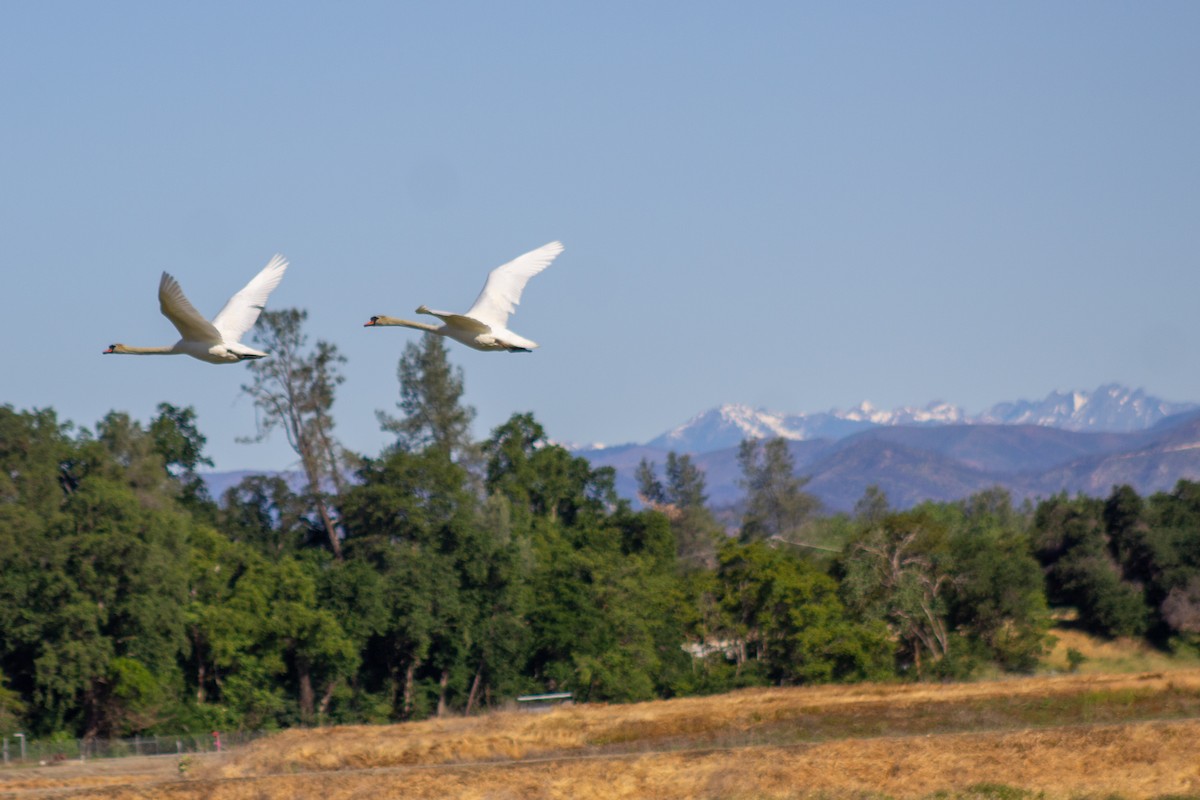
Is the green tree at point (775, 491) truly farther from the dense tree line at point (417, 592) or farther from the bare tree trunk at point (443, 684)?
the bare tree trunk at point (443, 684)

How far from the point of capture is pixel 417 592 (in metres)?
67.5

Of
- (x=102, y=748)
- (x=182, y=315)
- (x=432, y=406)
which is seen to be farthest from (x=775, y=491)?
(x=182, y=315)

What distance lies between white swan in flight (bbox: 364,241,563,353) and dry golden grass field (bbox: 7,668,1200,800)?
11.2 m

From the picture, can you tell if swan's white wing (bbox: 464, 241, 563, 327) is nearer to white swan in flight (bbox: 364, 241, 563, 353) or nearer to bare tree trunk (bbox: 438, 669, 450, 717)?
white swan in flight (bbox: 364, 241, 563, 353)

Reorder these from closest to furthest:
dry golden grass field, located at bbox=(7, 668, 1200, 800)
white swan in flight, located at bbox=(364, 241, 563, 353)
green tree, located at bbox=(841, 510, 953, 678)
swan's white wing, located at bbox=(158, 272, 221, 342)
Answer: swan's white wing, located at bbox=(158, 272, 221, 342), white swan in flight, located at bbox=(364, 241, 563, 353), dry golden grass field, located at bbox=(7, 668, 1200, 800), green tree, located at bbox=(841, 510, 953, 678)

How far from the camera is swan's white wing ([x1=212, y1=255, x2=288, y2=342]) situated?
25047 mm

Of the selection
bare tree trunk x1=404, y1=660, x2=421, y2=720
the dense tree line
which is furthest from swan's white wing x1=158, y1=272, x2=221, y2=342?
bare tree trunk x1=404, y1=660, x2=421, y2=720

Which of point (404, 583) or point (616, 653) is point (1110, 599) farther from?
point (404, 583)

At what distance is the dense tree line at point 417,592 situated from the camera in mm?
58688

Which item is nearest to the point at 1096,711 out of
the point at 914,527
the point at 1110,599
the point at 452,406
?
the point at 914,527

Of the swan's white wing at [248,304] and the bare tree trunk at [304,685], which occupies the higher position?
the swan's white wing at [248,304]

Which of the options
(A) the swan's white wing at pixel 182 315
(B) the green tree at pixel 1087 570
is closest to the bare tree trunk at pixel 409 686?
(B) the green tree at pixel 1087 570

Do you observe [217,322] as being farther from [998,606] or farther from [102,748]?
[998,606]

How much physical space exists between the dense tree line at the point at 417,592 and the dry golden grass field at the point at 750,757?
15358mm
